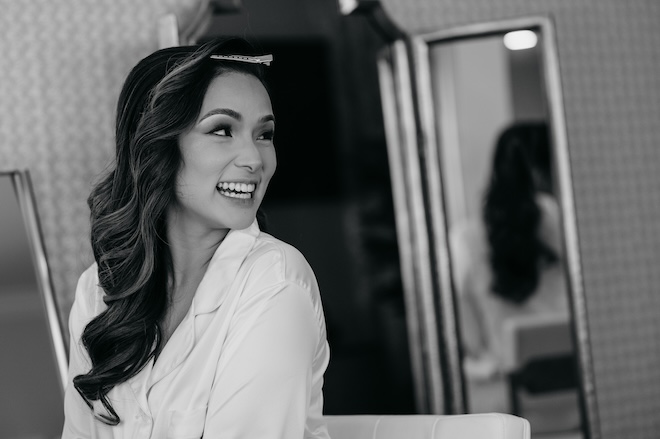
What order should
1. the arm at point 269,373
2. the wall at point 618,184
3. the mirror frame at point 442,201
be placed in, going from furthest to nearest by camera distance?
the wall at point 618,184, the mirror frame at point 442,201, the arm at point 269,373

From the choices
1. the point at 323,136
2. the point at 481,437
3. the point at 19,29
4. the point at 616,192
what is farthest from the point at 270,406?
the point at 616,192

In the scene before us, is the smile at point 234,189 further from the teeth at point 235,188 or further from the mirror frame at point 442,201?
the mirror frame at point 442,201

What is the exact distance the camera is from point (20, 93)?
2.72 meters

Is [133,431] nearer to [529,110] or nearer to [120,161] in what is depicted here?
[120,161]

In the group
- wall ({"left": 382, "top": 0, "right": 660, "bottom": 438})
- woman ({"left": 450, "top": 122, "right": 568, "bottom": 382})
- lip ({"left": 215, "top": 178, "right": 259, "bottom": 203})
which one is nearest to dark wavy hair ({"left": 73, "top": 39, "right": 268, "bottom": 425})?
lip ({"left": 215, "top": 178, "right": 259, "bottom": 203})

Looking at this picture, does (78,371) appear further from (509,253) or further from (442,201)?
(509,253)

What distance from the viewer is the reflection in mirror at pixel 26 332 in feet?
7.83

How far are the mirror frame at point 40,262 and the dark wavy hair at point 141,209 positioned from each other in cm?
48

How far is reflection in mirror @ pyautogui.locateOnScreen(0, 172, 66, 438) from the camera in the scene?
2.39 m

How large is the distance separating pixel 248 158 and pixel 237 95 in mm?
143

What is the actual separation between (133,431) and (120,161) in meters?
0.61

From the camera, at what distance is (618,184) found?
3533mm

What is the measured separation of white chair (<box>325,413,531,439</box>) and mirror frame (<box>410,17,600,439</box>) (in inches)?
41.3

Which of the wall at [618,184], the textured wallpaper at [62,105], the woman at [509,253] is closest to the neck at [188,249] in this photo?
the textured wallpaper at [62,105]
